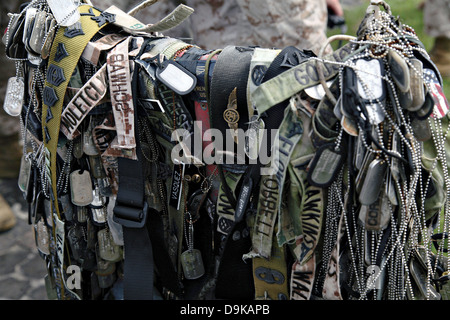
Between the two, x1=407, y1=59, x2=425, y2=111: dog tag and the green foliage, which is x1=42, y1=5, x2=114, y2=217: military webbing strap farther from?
the green foliage

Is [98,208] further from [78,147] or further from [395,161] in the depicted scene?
[395,161]

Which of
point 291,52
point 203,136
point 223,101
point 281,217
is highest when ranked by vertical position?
point 291,52

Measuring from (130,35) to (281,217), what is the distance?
831 mm

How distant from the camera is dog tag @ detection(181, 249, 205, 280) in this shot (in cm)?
175

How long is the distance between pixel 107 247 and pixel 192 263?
342mm

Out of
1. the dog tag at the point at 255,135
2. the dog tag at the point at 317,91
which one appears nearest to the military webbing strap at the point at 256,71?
the dog tag at the point at 255,135

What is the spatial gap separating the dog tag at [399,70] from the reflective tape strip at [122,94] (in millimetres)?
804

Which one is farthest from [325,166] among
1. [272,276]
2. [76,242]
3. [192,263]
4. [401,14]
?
[401,14]

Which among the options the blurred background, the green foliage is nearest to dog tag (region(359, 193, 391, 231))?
the blurred background

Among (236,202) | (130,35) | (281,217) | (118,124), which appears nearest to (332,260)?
(281,217)

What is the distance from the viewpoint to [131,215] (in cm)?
163

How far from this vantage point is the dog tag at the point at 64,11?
1576 millimetres

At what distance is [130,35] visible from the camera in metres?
1.68
